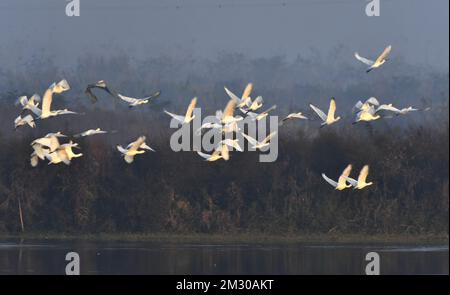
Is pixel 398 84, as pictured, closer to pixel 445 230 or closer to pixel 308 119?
pixel 308 119

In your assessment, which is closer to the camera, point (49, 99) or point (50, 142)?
point (50, 142)

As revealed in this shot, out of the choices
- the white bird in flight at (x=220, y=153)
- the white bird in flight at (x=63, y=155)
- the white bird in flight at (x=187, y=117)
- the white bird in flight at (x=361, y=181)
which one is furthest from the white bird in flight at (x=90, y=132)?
the white bird in flight at (x=361, y=181)

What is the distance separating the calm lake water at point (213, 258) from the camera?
35.3 metres

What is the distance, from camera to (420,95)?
46.3m

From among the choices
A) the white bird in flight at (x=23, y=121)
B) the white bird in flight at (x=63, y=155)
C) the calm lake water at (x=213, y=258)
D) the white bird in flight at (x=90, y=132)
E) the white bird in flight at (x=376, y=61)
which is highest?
the white bird in flight at (x=376, y=61)

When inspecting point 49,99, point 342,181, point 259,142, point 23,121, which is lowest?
point 342,181

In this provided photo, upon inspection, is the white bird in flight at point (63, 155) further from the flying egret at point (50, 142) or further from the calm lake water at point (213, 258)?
the calm lake water at point (213, 258)

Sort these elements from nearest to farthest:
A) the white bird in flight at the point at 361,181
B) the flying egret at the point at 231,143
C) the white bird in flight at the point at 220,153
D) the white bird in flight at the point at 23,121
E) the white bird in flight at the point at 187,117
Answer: the white bird in flight at the point at 361,181 < the white bird in flight at the point at 23,121 < the flying egret at the point at 231,143 < the white bird in flight at the point at 220,153 < the white bird in flight at the point at 187,117

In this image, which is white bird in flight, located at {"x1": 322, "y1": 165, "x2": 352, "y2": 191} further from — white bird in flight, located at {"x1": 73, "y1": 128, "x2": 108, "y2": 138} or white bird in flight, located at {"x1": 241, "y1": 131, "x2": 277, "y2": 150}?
white bird in flight, located at {"x1": 73, "y1": 128, "x2": 108, "y2": 138}

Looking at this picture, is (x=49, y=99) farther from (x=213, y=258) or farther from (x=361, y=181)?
(x=361, y=181)

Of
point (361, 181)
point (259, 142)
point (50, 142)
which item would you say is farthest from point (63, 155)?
point (361, 181)

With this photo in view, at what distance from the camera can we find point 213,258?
37.0 metres

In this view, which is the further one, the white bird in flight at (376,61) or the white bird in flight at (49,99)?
the white bird in flight at (49,99)
